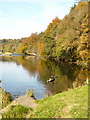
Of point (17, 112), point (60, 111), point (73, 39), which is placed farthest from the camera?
point (73, 39)

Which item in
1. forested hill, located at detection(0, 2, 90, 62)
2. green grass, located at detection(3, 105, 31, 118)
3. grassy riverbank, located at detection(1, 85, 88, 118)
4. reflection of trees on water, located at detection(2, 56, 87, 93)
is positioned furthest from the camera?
forested hill, located at detection(0, 2, 90, 62)

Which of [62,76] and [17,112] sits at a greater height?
[17,112]

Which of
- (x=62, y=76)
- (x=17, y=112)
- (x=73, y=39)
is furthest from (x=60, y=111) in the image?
(x=73, y=39)

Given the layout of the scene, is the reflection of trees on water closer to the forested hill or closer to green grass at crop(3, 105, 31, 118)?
the forested hill

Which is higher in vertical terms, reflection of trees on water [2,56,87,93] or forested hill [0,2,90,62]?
forested hill [0,2,90,62]

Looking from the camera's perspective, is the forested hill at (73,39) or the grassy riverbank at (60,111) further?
the forested hill at (73,39)

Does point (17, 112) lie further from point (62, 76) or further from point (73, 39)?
point (73, 39)

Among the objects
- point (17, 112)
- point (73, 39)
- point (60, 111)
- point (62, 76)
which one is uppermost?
point (73, 39)

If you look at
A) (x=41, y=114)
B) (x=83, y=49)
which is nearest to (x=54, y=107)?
(x=41, y=114)

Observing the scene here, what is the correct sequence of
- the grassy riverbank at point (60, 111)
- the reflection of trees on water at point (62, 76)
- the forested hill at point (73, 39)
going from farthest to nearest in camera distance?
the forested hill at point (73, 39) → the reflection of trees on water at point (62, 76) → the grassy riverbank at point (60, 111)

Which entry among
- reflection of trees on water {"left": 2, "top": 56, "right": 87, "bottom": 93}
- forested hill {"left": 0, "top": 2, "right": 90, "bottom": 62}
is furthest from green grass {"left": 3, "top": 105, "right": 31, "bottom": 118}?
forested hill {"left": 0, "top": 2, "right": 90, "bottom": 62}

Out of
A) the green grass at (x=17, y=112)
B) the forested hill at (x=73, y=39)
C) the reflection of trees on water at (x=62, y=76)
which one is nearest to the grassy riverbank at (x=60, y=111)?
the green grass at (x=17, y=112)

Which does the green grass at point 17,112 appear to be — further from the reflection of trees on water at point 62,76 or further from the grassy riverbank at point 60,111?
the reflection of trees on water at point 62,76

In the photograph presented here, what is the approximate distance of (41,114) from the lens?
33.3 ft
